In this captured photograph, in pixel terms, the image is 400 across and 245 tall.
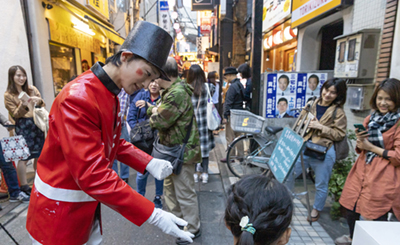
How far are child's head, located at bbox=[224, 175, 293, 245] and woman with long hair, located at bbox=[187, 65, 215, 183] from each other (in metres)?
2.73

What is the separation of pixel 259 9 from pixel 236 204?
132 inches

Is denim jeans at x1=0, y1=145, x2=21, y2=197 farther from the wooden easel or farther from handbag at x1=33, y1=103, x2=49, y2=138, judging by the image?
the wooden easel

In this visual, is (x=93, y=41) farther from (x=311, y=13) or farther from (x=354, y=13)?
(x=354, y=13)

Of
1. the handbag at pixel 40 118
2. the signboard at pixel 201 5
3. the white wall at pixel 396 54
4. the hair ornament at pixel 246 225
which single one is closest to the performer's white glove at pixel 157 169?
the hair ornament at pixel 246 225

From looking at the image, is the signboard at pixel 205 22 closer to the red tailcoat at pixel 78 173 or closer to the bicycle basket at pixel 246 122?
the bicycle basket at pixel 246 122

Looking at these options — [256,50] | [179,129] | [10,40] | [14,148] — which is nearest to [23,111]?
[14,148]

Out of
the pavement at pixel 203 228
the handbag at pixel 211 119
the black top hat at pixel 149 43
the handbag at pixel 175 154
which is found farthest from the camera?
the handbag at pixel 211 119

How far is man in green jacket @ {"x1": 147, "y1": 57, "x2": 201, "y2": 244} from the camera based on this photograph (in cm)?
253

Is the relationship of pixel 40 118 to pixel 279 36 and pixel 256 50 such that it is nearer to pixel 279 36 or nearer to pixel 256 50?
pixel 256 50

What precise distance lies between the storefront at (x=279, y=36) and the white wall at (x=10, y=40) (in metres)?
5.75

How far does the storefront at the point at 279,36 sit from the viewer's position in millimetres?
7176

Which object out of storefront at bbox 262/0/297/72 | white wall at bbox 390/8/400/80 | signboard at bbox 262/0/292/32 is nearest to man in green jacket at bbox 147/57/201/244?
white wall at bbox 390/8/400/80

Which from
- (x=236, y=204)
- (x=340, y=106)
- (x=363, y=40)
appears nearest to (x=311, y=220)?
(x=340, y=106)

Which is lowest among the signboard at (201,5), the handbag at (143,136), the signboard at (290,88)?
the handbag at (143,136)
